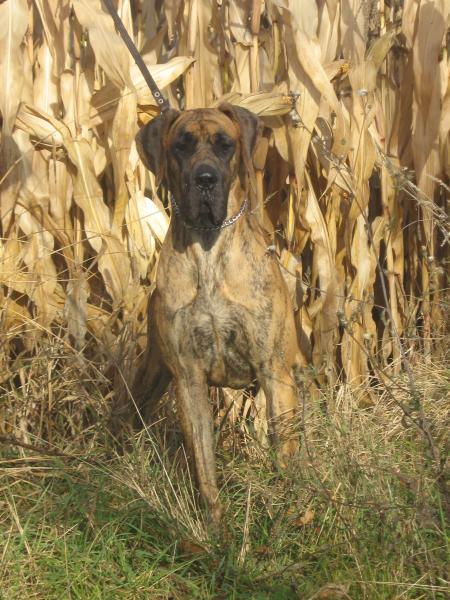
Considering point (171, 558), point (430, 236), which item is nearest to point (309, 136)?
point (430, 236)

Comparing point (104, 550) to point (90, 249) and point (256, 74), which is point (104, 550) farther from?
point (256, 74)

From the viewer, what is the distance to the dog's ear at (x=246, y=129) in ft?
14.4

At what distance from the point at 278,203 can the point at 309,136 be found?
474 mm

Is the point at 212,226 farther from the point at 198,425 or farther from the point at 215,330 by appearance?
the point at 198,425

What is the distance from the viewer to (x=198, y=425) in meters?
4.35

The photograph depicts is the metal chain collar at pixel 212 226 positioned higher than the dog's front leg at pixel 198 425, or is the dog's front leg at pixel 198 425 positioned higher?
the metal chain collar at pixel 212 226

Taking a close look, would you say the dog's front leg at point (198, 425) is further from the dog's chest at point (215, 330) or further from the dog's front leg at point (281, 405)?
the dog's front leg at point (281, 405)

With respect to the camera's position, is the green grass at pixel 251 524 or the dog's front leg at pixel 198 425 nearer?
the green grass at pixel 251 524

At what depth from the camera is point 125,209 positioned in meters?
5.21

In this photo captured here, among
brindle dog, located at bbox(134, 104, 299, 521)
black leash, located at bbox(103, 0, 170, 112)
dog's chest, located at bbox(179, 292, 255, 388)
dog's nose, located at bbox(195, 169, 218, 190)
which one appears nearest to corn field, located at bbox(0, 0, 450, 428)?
black leash, located at bbox(103, 0, 170, 112)

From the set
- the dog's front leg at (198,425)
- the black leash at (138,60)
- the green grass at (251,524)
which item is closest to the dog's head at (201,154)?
the black leash at (138,60)

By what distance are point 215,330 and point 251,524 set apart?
76 centimetres

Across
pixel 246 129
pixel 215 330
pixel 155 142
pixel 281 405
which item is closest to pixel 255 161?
pixel 246 129

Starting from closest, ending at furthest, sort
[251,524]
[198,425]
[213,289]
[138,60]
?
[251,524]
[213,289]
[198,425]
[138,60]
